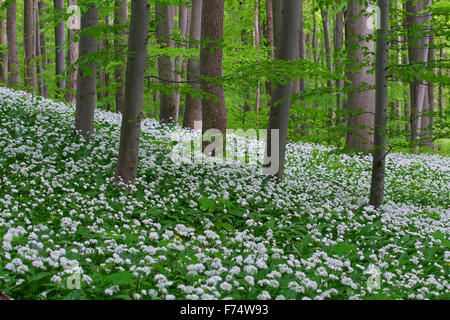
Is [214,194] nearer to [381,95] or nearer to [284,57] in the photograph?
[284,57]

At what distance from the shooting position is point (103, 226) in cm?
541

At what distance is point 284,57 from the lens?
8055 mm

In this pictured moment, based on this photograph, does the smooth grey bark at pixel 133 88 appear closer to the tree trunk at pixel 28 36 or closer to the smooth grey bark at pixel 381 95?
the smooth grey bark at pixel 381 95

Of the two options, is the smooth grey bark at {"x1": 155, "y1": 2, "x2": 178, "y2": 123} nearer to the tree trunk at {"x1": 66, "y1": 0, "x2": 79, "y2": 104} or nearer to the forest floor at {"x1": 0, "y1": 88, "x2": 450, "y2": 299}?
the tree trunk at {"x1": 66, "y1": 0, "x2": 79, "y2": 104}

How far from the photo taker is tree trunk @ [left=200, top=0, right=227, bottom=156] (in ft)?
31.8

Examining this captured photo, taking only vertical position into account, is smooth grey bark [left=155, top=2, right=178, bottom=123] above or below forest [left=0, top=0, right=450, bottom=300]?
above

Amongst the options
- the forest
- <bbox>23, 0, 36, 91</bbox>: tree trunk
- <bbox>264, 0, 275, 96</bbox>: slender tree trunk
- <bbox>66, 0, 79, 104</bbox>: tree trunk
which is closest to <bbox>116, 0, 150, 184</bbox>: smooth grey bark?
the forest

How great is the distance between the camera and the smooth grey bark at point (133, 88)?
6.73 m

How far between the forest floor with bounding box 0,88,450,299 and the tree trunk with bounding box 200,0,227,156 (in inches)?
37.5

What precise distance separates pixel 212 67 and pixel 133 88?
131 inches

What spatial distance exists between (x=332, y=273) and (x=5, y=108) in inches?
379
